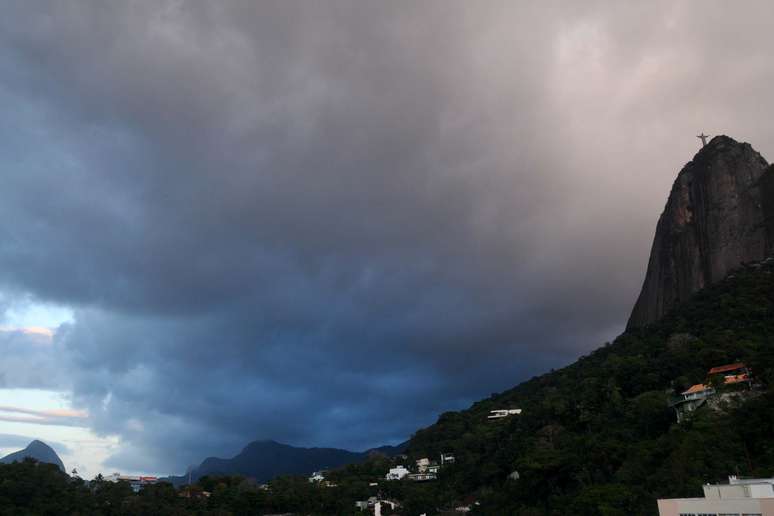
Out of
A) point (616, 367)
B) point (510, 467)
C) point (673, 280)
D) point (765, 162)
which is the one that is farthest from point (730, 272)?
point (510, 467)

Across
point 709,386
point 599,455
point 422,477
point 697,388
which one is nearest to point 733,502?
point 709,386

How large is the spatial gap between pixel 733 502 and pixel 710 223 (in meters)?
94.2

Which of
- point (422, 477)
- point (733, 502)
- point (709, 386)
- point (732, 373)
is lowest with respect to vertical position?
point (733, 502)

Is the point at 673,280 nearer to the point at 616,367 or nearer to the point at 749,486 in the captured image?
the point at 616,367

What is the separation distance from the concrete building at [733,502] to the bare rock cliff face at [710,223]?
84.4 m

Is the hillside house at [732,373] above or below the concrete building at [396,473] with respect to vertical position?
above

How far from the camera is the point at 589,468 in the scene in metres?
53.2

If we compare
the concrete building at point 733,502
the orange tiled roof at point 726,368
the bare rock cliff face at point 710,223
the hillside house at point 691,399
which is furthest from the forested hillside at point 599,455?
the bare rock cliff face at point 710,223

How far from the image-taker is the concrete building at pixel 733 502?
25.9 meters

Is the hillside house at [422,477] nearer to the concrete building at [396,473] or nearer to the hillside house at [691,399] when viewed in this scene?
the concrete building at [396,473]

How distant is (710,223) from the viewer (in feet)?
359

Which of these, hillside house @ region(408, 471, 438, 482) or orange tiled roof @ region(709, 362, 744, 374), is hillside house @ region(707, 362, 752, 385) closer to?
orange tiled roof @ region(709, 362, 744, 374)

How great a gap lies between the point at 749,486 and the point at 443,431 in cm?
9732

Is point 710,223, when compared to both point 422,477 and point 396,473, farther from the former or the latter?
point 396,473
